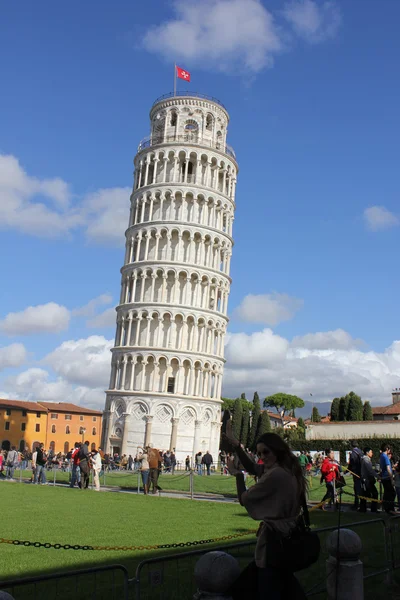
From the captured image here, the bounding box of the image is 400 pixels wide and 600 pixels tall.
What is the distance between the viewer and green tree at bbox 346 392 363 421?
73188mm

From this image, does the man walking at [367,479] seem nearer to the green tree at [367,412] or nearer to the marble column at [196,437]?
the marble column at [196,437]

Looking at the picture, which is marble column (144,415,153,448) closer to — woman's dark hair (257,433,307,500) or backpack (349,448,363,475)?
backpack (349,448,363,475)

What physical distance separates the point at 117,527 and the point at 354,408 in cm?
6537

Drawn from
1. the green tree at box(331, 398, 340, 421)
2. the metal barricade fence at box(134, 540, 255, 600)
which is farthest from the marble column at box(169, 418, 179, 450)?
the metal barricade fence at box(134, 540, 255, 600)

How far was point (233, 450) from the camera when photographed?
16.8 feet

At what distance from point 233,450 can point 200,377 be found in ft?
176

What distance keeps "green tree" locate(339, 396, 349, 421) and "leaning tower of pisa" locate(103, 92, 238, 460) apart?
867 inches

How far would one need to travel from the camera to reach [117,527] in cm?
1263

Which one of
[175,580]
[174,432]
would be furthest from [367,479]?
[174,432]

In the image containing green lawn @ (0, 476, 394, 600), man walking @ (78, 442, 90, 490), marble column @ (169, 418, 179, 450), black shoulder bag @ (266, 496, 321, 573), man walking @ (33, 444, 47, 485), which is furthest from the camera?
marble column @ (169, 418, 179, 450)

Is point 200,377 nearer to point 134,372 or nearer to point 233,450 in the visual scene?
point 134,372

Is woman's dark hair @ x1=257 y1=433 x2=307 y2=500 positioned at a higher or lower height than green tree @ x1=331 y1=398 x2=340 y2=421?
lower

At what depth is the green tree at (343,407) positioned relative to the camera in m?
74.5

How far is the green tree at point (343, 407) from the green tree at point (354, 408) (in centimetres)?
36
